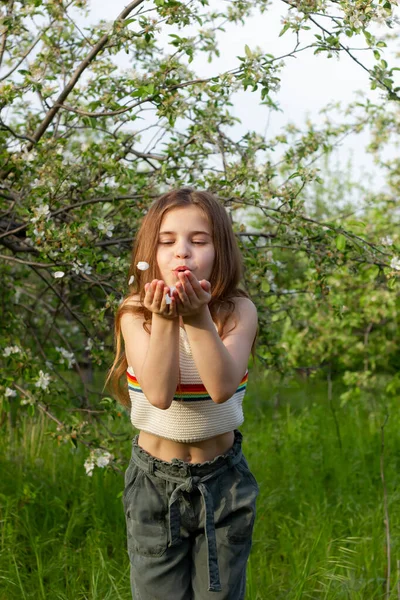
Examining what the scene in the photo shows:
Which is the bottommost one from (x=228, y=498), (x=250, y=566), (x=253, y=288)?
(x=250, y=566)

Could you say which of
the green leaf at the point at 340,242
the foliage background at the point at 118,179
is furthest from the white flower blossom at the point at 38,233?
the green leaf at the point at 340,242

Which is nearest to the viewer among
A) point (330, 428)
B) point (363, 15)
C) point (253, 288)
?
point (363, 15)

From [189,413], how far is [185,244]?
1.42 feet

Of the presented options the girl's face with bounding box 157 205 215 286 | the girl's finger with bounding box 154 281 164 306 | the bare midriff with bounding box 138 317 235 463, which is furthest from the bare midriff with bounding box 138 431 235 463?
the girl's finger with bounding box 154 281 164 306

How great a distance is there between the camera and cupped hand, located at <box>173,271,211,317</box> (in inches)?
61.1

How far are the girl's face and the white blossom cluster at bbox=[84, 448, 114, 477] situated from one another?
1.14m

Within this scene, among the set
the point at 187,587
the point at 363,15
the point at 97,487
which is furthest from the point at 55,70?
the point at 187,587

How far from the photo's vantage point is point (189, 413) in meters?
1.90

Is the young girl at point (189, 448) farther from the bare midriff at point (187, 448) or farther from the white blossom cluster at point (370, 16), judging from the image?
the white blossom cluster at point (370, 16)

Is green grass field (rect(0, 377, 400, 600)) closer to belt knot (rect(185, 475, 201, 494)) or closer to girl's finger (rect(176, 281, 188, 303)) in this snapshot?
belt knot (rect(185, 475, 201, 494))

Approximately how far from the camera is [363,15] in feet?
8.14

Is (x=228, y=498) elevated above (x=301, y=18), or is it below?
below

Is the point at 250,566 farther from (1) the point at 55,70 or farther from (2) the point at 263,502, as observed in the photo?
(1) the point at 55,70

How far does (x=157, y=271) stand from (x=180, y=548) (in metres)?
0.73
